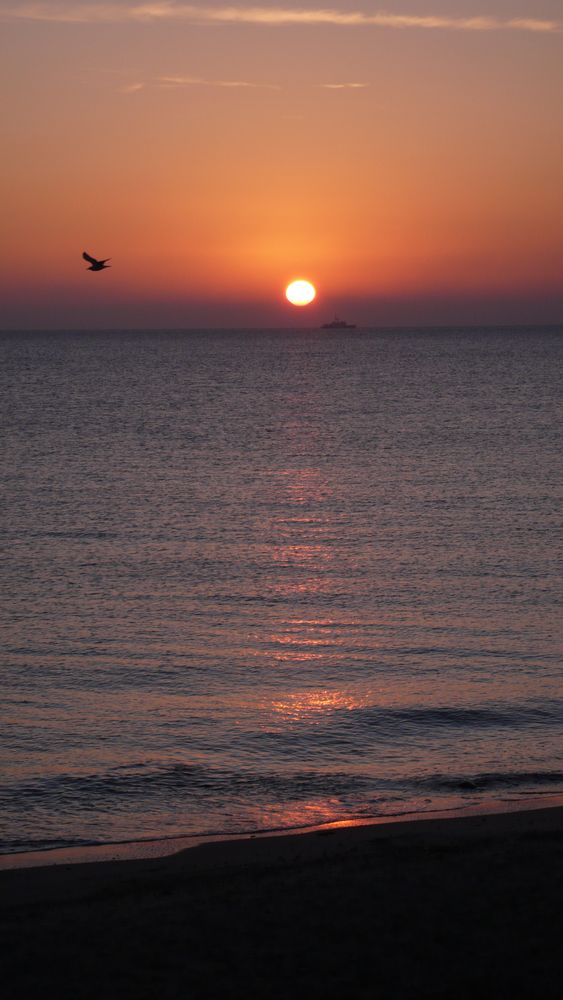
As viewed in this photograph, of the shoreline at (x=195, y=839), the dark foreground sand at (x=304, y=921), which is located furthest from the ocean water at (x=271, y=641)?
the dark foreground sand at (x=304, y=921)

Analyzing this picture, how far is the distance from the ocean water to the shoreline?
0.91 ft

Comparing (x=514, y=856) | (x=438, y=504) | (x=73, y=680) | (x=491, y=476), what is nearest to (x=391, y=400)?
(x=491, y=476)

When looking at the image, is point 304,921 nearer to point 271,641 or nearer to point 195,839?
point 195,839

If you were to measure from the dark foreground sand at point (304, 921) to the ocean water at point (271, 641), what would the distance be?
1899 millimetres

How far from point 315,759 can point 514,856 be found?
5.33 meters

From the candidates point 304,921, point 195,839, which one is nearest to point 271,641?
point 195,839

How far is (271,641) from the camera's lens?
934 inches

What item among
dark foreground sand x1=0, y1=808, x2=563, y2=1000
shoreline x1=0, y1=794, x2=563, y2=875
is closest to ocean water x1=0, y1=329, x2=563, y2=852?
shoreline x1=0, y1=794, x2=563, y2=875

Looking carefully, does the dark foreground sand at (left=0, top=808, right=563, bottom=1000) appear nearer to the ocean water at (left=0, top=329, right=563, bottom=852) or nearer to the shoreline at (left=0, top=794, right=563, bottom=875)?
the shoreline at (left=0, top=794, right=563, bottom=875)

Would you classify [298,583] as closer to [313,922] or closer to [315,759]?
[315,759]

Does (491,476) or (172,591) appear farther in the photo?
(491,476)

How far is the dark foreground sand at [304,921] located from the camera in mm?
9336

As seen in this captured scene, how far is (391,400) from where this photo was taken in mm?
Answer: 106938

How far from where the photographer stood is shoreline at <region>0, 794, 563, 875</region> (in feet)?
42.8
